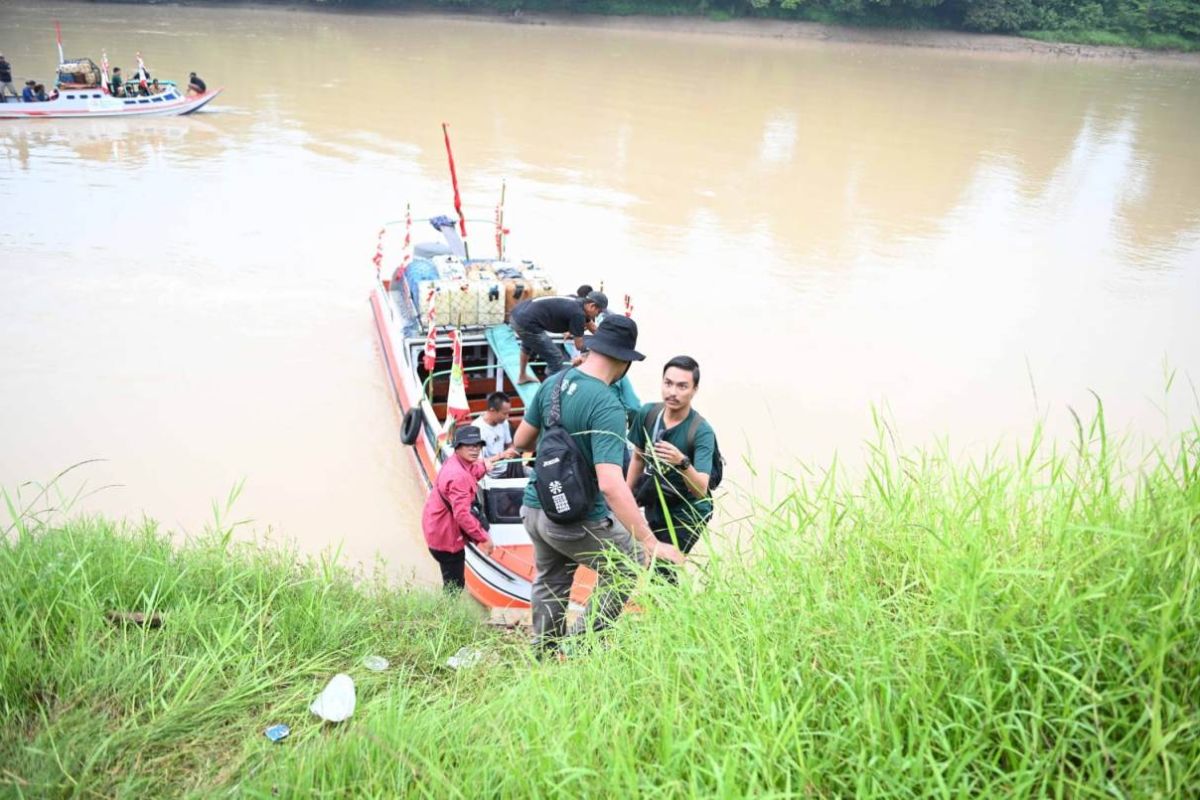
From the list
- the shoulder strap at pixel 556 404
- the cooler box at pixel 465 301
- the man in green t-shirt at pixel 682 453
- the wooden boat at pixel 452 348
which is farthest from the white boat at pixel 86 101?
the shoulder strap at pixel 556 404

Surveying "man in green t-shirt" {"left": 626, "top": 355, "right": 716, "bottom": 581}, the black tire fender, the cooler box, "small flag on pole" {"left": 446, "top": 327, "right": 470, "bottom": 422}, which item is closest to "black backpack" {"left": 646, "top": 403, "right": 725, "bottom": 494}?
"man in green t-shirt" {"left": 626, "top": 355, "right": 716, "bottom": 581}

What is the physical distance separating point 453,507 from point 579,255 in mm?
9127

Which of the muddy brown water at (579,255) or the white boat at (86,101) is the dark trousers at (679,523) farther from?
the white boat at (86,101)

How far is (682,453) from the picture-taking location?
12.7ft

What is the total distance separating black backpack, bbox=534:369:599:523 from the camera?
3436mm

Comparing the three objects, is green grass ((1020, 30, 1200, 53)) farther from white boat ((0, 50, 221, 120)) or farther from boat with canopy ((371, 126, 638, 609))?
boat with canopy ((371, 126, 638, 609))

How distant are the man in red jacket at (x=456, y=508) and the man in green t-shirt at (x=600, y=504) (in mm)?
1049

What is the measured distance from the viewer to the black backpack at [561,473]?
344 centimetres

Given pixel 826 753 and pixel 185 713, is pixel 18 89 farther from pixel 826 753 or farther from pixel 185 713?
pixel 826 753

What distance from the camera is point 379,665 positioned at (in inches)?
128

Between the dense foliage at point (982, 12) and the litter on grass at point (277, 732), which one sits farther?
the dense foliage at point (982, 12)

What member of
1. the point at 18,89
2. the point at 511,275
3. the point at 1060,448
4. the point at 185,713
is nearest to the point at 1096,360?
the point at 1060,448

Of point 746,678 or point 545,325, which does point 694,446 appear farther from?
point 545,325

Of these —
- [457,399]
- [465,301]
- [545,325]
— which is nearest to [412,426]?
[457,399]
